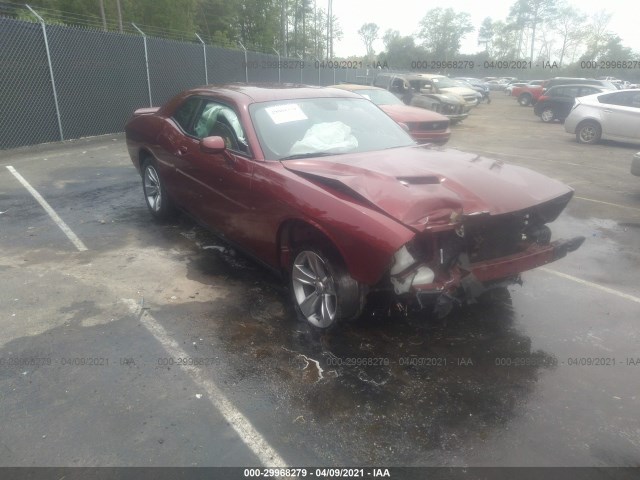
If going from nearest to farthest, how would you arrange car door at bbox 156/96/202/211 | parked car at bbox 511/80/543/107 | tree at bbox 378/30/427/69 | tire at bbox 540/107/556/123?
1. car door at bbox 156/96/202/211
2. tire at bbox 540/107/556/123
3. parked car at bbox 511/80/543/107
4. tree at bbox 378/30/427/69

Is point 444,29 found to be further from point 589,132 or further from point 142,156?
point 142,156

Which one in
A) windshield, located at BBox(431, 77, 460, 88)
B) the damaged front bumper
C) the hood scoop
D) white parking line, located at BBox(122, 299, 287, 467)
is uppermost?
windshield, located at BBox(431, 77, 460, 88)

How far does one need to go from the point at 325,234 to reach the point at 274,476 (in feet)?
4.86

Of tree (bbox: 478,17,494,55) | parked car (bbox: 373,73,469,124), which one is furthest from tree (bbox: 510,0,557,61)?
parked car (bbox: 373,73,469,124)

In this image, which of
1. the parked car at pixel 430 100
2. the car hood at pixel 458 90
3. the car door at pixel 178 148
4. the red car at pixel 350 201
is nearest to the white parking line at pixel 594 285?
the red car at pixel 350 201

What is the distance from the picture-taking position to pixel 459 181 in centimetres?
334

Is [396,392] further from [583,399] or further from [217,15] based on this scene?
[217,15]

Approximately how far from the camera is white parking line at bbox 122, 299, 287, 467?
2.46m

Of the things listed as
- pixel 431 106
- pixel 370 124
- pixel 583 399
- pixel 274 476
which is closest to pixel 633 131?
pixel 431 106

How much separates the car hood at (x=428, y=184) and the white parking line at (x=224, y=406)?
1470mm

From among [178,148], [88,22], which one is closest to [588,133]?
[178,148]

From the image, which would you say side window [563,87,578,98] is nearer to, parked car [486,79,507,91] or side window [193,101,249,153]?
side window [193,101,249,153]

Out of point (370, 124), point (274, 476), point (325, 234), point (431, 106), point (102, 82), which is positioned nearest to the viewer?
point (274, 476)

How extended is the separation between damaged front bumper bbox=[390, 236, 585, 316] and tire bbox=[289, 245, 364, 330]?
35 cm
